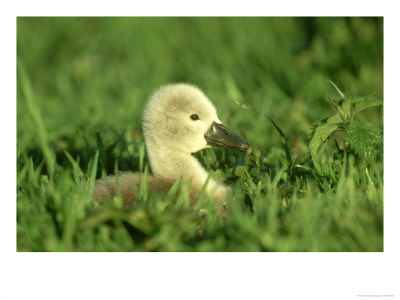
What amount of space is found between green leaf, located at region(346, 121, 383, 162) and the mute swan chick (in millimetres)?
746

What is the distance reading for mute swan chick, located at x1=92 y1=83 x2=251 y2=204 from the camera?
13.4 feet

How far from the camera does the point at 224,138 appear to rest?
13.7ft

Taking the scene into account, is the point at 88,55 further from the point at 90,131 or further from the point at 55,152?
the point at 55,152

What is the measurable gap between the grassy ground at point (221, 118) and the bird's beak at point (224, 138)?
0.18m

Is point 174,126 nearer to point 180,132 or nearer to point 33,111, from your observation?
point 180,132

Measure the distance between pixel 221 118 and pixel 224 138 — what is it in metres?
1.23

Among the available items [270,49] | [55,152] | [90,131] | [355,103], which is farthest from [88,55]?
[355,103]

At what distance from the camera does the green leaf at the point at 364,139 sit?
3662 millimetres

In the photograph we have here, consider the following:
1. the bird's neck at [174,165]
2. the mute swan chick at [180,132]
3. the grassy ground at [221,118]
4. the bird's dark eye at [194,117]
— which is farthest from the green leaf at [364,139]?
the bird's dark eye at [194,117]

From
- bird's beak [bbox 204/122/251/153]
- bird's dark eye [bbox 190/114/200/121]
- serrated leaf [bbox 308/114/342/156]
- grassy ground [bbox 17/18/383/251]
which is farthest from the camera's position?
bird's dark eye [bbox 190/114/200/121]

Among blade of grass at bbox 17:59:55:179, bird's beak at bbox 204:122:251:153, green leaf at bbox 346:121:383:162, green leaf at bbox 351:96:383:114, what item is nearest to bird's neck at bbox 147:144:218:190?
bird's beak at bbox 204:122:251:153

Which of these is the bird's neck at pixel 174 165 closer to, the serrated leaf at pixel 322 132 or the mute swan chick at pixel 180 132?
the mute swan chick at pixel 180 132

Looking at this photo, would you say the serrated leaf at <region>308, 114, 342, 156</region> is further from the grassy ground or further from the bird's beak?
the bird's beak

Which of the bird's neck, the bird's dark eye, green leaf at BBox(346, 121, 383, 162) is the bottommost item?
the bird's neck
